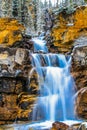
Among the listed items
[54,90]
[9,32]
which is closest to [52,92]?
[54,90]

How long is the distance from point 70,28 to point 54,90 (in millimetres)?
7390

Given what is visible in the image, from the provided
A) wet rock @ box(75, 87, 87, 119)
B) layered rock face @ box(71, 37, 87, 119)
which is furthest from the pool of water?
layered rock face @ box(71, 37, 87, 119)

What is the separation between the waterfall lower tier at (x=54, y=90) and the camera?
16.6 metres

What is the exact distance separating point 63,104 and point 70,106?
1.20 ft

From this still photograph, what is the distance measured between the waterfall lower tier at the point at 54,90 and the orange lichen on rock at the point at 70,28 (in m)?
3.65

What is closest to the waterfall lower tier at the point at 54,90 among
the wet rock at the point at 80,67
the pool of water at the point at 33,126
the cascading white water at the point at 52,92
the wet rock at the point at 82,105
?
the cascading white water at the point at 52,92

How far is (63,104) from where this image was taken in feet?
56.2

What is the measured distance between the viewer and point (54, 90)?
18016 mm

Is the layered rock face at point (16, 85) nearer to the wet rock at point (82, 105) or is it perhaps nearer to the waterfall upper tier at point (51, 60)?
the waterfall upper tier at point (51, 60)

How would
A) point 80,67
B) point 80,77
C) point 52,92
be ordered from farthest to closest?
1. point 80,67
2. point 80,77
3. point 52,92

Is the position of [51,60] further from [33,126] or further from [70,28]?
[33,126]

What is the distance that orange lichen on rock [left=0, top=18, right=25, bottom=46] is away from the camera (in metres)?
22.5

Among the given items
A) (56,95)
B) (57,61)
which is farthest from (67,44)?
(56,95)

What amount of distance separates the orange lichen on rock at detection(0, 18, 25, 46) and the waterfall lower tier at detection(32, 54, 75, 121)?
129 inches
